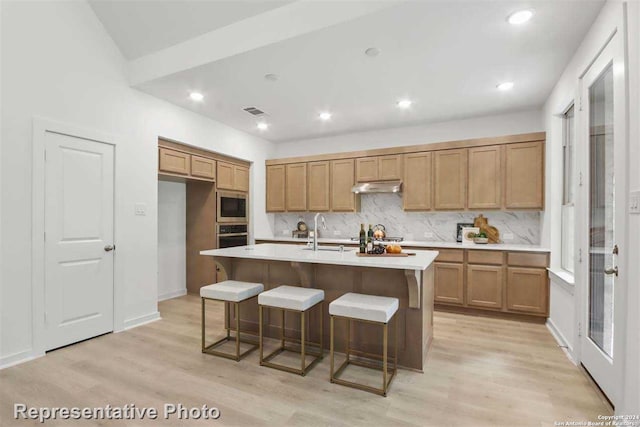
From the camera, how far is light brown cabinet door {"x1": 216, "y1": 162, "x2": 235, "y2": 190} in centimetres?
513

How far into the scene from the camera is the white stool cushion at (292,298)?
8.37 ft

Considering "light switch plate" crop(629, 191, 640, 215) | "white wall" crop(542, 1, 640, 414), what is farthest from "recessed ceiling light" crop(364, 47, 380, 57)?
"light switch plate" crop(629, 191, 640, 215)

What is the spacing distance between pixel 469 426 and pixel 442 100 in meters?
3.55

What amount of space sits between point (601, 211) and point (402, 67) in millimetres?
2086

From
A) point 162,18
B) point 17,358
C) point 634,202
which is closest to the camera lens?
point 634,202

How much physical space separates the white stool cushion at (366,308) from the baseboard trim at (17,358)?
271cm

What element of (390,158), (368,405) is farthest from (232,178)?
(368,405)

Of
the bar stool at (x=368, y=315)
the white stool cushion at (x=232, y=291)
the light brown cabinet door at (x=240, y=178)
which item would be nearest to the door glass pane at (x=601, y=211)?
the bar stool at (x=368, y=315)

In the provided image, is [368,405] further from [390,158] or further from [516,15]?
[390,158]

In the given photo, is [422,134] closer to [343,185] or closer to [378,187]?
[378,187]

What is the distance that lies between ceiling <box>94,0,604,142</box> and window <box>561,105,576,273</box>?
0.52m

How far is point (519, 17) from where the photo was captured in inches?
94.0

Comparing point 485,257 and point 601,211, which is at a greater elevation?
point 601,211

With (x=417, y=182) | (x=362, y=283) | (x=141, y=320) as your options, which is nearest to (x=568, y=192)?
(x=417, y=182)
